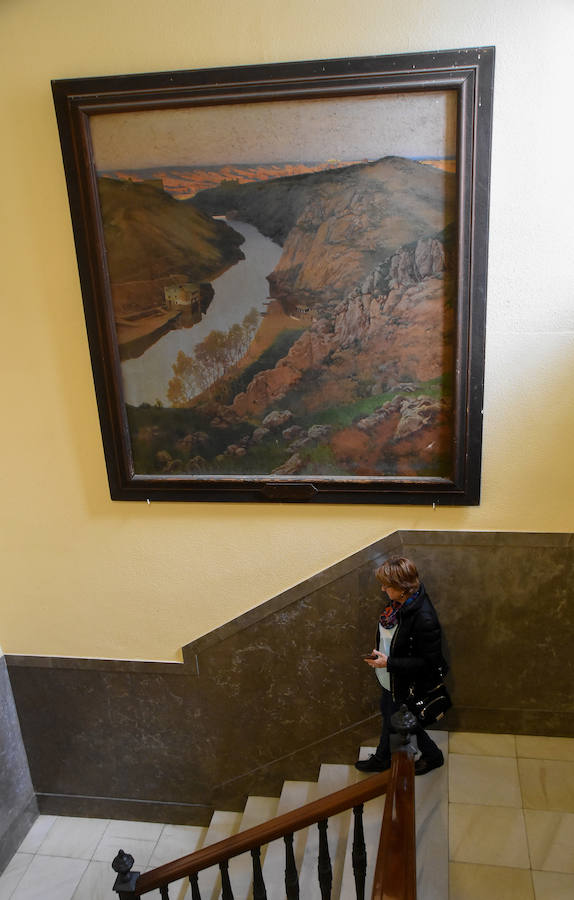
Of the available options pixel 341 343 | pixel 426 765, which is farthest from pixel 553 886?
pixel 341 343

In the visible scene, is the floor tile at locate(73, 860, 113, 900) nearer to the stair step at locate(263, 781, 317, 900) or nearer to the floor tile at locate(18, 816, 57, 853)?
the floor tile at locate(18, 816, 57, 853)

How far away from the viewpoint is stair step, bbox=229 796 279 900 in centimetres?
352

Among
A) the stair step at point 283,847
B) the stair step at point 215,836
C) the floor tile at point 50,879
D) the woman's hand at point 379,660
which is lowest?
the floor tile at point 50,879

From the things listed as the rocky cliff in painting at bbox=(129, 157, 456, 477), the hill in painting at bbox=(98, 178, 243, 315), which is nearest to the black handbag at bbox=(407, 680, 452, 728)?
the rocky cliff in painting at bbox=(129, 157, 456, 477)

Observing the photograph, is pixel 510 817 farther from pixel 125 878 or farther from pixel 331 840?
pixel 125 878

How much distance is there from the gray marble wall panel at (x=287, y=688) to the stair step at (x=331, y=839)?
0.40 feet

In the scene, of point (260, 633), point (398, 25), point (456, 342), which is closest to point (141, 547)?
point (260, 633)

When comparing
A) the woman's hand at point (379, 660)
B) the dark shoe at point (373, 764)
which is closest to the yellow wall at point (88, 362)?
the woman's hand at point (379, 660)

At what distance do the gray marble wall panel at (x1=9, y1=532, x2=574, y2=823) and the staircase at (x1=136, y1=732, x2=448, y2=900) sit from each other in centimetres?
10

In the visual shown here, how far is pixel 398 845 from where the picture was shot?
84.7 inches

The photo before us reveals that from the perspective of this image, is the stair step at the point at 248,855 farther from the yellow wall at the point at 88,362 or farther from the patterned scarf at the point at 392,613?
the patterned scarf at the point at 392,613

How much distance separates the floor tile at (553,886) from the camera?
2643 millimetres

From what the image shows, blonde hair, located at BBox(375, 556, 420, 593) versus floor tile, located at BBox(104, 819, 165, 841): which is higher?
blonde hair, located at BBox(375, 556, 420, 593)

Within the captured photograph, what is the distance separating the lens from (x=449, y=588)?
349cm
